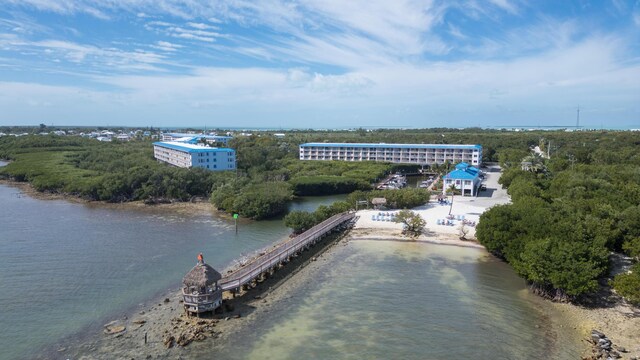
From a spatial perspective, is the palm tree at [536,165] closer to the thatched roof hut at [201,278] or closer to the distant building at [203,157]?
the distant building at [203,157]

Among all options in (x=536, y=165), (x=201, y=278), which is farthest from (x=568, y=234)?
(x=536, y=165)

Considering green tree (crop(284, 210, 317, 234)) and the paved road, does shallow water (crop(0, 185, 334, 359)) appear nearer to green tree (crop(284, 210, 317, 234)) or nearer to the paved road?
green tree (crop(284, 210, 317, 234))

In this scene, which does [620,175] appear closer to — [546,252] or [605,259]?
[605,259]

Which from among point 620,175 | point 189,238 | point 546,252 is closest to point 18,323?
point 189,238

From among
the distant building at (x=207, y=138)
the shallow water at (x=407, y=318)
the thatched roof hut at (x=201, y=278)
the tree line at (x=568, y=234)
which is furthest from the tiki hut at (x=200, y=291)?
the distant building at (x=207, y=138)

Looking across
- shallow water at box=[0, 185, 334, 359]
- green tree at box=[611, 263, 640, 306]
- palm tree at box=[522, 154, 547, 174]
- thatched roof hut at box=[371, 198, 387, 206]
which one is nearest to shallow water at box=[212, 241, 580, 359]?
green tree at box=[611, 263, 640, 306]
